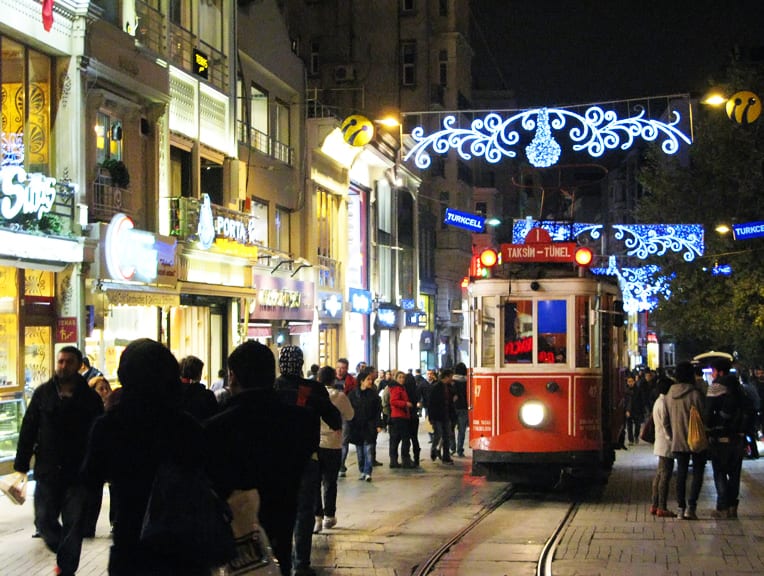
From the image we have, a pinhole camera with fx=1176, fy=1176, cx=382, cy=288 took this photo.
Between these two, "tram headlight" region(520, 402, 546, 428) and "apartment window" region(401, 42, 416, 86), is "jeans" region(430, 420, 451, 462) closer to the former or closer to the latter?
"tram headlight" region(520, 402, 546, 428)

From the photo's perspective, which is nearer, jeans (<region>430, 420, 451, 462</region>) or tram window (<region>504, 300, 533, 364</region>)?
tram window (<region>504, 300, 533, 364</region>)

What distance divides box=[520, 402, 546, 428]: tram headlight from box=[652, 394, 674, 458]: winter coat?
2293 millimetres

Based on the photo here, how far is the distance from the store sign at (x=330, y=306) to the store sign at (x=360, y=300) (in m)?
1.07

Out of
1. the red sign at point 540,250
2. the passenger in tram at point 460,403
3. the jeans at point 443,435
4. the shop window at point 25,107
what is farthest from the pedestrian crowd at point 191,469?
the passenger in tram at point 460,403

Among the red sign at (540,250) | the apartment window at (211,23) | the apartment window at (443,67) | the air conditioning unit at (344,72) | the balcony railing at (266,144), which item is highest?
the apartment window at (443,67)

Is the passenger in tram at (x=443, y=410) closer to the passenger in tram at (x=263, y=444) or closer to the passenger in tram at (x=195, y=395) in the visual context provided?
the passenger in tram at (x=195, y=395)

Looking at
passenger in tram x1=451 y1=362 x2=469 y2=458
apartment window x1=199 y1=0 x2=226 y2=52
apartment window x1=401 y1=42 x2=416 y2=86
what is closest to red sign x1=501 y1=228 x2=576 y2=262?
passenger in tram x1=451 y1=362 x2=469 y2=458

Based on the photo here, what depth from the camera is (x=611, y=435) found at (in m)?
17.0

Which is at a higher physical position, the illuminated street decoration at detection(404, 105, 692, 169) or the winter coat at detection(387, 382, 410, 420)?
the illuminated street decoration at detection(404, 105, 692, 169)

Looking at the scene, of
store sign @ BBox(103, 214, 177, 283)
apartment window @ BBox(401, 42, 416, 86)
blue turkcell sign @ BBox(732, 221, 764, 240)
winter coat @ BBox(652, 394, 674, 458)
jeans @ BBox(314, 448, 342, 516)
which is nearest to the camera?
jeans @ BBox(314, 448, 342, 516)

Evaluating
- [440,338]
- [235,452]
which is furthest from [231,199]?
[440,338]

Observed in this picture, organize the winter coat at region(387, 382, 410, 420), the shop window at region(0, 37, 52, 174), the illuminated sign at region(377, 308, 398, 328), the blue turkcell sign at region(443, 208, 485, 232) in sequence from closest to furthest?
the shop window at region(0, 37, 52, 174)
the winter coat at region(387, 382, 410, 420)
the blue turkcell sign at region(443, 208, 485, 232)
the illuminated sign at region(377, 308, 398, 328)

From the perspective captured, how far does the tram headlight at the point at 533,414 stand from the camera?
15.6m

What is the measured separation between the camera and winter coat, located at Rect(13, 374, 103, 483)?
9.48 m
